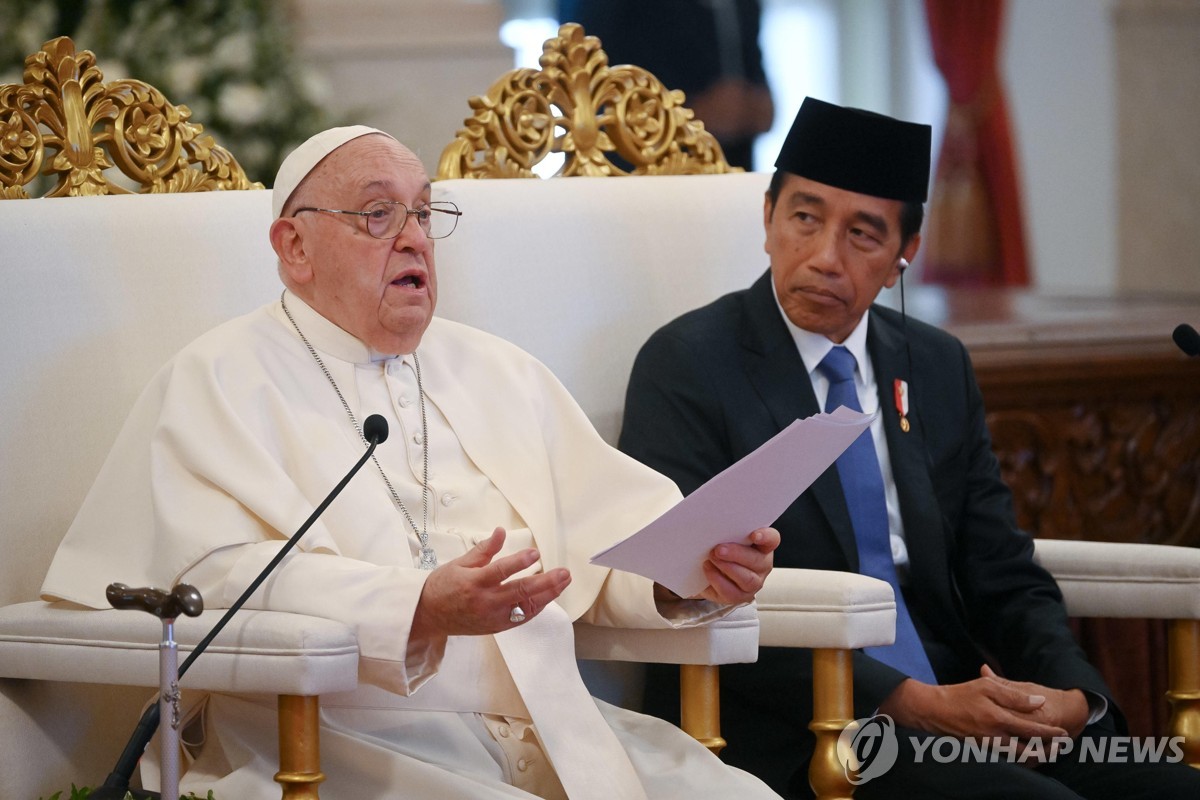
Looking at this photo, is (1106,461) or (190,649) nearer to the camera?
(190,649)

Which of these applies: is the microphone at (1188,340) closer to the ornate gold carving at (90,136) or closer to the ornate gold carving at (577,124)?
the ornate gold carving at (577,124)

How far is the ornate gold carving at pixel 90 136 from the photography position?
2.95m

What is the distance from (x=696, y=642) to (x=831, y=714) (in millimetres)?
275

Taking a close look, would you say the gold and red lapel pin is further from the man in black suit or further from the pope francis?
the pope francis

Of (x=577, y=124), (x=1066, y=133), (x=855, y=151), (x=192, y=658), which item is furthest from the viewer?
(x=1066, y=133)

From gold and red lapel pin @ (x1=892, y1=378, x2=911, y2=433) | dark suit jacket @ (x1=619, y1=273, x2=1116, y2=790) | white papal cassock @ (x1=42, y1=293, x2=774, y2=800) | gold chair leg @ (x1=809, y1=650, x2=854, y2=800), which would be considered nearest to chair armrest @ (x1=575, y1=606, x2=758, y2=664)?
white papal cassock @ (x1=42, y1=293, x2=774, y2=800)

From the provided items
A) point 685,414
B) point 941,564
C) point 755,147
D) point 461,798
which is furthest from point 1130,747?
point 755,147

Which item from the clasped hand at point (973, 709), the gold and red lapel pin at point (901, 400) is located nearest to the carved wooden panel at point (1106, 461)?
the gold and red lapel pin at point (901, 400)

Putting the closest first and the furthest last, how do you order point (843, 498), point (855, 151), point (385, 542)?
1. point (385, 542)
2. point (843, 498)
3. point (855, 151)

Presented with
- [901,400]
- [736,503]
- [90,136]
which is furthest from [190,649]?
[901,400]

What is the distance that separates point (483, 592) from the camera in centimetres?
220

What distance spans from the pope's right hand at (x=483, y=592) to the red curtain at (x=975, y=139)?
25.3ft

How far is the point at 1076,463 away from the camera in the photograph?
461 cm

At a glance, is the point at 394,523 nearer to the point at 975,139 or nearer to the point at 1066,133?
the point at 975,139
